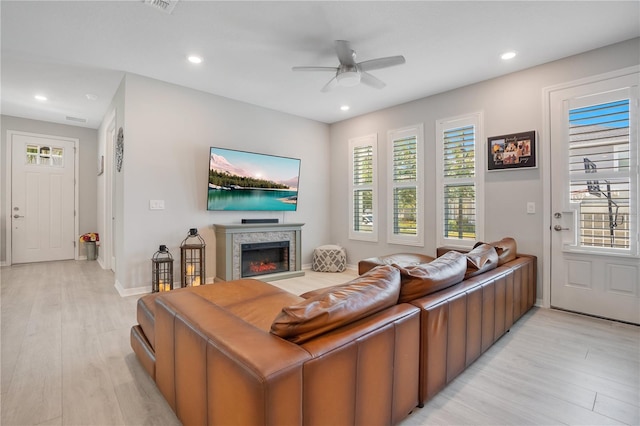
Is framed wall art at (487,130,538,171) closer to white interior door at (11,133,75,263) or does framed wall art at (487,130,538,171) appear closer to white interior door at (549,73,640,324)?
white interior door at (549,73,640,324)

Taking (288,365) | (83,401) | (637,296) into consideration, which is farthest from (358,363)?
(637,296)

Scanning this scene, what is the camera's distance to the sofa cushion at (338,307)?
3.62 ft

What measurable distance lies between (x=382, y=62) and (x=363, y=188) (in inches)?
104

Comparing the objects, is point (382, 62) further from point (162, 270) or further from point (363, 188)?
point (162, 270)

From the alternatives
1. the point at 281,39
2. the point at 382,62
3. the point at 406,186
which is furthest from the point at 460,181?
the point at 281,39

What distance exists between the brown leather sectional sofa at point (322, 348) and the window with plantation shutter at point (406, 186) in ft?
8.05

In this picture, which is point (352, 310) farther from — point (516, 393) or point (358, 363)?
point (516, 393)

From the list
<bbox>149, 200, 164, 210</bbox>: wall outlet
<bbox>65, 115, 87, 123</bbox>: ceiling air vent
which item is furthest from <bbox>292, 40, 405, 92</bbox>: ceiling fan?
<bbox>65, 115, 87, 123</bbox>: ceiling air vent

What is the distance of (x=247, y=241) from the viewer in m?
4.40

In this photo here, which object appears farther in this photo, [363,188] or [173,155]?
[363,188]

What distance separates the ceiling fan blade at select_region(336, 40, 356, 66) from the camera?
2.82m

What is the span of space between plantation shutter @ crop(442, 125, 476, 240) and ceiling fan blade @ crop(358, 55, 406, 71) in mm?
1725

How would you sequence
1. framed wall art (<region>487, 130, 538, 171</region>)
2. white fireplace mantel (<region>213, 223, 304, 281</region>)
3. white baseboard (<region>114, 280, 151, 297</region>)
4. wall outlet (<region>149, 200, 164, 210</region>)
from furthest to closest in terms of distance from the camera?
1. white fireplace mantel (<region>213, 223, 304, 281</region>)
2. wall outlet (<region>149, 200, 164, 210</region>)
3. white baseboard (<region>114, 280, 151, 297</region>)
4. framed wall art (<region>487, 130, 538, 171</region>)

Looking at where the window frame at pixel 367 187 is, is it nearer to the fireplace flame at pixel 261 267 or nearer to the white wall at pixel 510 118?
the white wall at pixel 510 118
